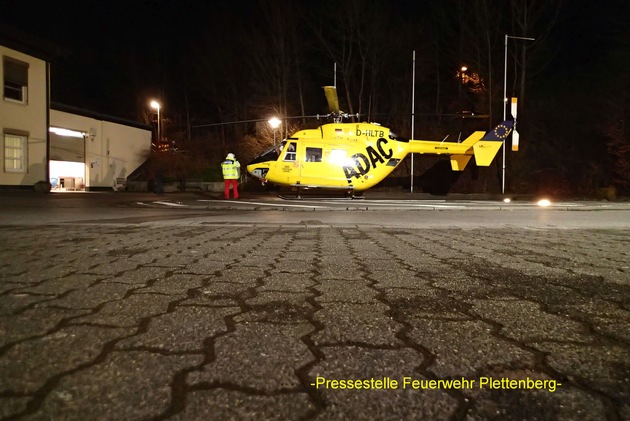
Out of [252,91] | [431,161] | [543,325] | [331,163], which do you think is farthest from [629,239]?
[252,91]

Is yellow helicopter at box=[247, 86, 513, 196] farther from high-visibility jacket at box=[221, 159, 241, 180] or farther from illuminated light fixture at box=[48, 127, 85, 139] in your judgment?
illuminated light fixture at box=[48, 127, 85, 139]

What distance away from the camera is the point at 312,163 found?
53.8ft

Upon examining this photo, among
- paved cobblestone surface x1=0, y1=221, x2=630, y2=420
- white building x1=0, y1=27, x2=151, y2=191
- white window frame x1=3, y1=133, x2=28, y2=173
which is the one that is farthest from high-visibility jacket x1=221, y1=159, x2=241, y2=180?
white window frame x1=3, y1=133, x2=28, y2=173

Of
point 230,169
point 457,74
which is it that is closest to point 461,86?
point 457,74

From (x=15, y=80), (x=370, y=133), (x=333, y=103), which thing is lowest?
(x=370, y=133)

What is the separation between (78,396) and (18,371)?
40cm

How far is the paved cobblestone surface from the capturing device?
152 cm

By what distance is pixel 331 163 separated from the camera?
16469 millimetres

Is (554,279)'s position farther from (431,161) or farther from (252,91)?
(252,91)

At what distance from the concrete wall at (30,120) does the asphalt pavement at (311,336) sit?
1957 centimetres

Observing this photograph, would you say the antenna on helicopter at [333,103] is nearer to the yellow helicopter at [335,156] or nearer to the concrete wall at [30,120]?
the yellow helicopter at [335,156]

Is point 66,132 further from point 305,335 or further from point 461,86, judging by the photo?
point 305,335

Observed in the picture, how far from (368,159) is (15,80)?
1800 cm

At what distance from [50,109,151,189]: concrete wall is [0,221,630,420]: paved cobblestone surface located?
1099 inches
